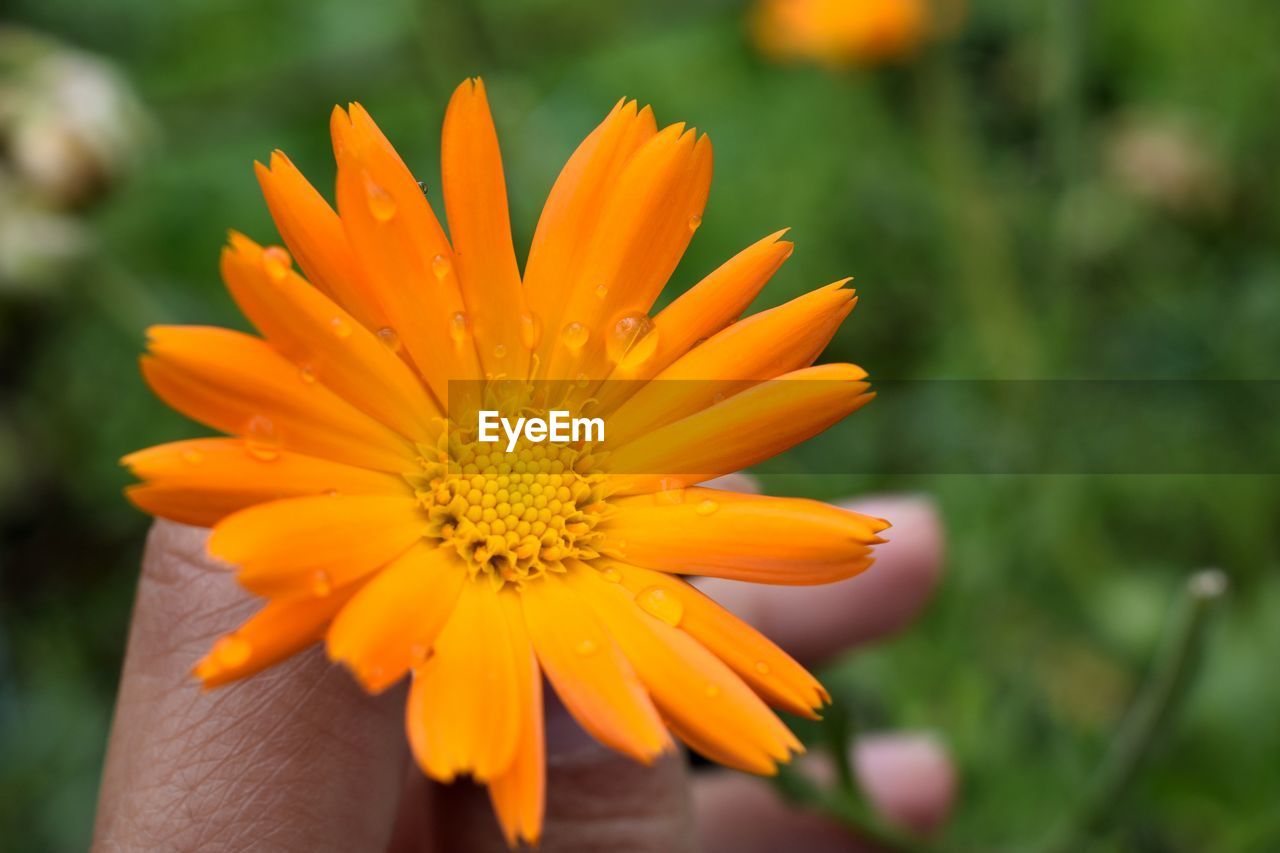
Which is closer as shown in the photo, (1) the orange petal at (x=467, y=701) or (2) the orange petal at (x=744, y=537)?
(1) the orange petal at (x=467, y=701)

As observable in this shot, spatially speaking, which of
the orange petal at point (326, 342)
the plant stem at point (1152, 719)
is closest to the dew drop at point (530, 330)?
the orange petal at point (326, 342)

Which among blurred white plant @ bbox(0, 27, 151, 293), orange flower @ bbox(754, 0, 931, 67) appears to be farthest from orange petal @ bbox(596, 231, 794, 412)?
orange flower @ bbox(754, 0, 931, 67)

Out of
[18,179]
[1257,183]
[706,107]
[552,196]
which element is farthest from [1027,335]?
[18,179]

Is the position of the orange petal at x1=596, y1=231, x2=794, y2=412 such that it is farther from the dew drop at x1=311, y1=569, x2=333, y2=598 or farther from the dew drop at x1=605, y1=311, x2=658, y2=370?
the dew drop at x1=311, y1=569, x2=333, y2=598

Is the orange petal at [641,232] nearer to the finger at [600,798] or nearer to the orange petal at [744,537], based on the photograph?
the orange petal at [744,537]

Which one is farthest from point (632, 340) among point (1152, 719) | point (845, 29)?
point (845, 29)

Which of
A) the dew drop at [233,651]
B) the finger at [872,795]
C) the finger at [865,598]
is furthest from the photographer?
→ the finger at [872,795]

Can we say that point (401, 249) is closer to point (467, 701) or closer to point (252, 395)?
point (252, 395)
